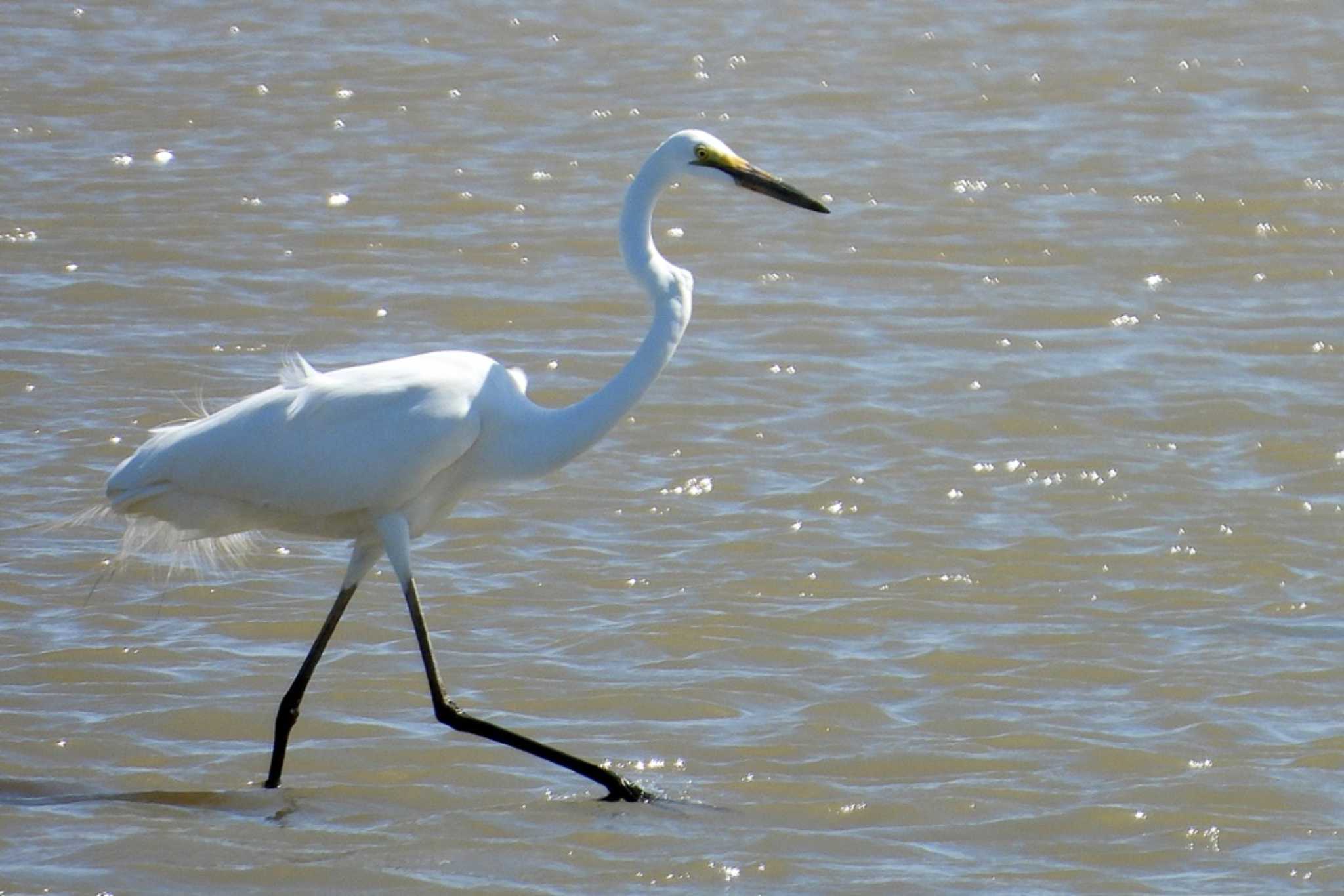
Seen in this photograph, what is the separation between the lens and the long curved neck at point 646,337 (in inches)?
228

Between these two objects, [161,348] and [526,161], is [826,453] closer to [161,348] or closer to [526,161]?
[161,348]

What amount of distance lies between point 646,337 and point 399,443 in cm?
74

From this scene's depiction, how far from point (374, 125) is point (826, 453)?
525cm

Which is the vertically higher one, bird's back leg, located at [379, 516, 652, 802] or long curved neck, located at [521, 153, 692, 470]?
long curved neck, located at [521, 153, 692, 470]

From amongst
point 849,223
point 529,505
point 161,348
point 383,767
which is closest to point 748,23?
point 849,223

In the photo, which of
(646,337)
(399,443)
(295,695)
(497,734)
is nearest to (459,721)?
(497,734)

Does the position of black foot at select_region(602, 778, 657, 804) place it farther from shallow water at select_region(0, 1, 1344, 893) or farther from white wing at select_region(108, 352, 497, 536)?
white wing at select_region(108, 352, 497, 536)

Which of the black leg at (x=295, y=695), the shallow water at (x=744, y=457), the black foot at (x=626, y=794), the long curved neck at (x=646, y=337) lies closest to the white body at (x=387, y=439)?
the long curved neck at (x=646, y=337)

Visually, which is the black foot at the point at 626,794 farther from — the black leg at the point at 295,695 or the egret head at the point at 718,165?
the egret head at the point at 718,165

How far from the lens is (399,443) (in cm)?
582

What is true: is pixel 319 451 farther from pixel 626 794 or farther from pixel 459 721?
pixel 626 794

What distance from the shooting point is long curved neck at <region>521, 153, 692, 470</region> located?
19.0 feet

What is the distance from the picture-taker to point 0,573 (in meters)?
7.08

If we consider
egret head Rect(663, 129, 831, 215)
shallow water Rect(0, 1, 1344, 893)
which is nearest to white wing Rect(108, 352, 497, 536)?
shallow water Rect(0, 1, 1344, 893)
